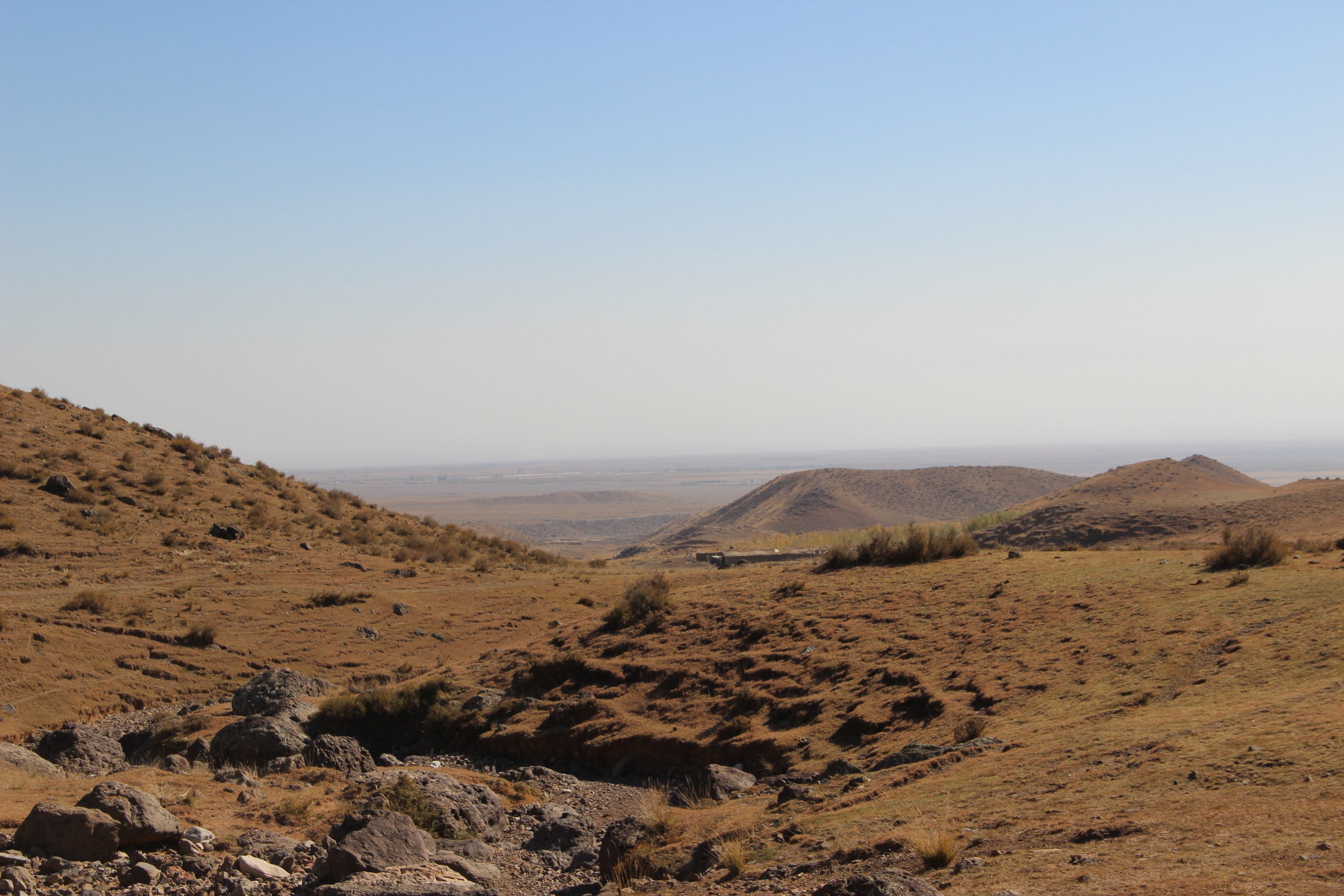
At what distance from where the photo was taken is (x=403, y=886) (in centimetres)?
790

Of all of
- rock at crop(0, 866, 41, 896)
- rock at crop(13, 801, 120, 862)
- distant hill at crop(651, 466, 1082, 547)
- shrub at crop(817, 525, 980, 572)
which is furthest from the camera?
distant hill at crop(651, 466, 1082, 547)

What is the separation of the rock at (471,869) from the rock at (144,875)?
8.79ft

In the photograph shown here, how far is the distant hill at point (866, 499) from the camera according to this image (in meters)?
87.0

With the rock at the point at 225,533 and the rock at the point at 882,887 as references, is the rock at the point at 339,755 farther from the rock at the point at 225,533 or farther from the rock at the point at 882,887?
the rock at the point at 225,533

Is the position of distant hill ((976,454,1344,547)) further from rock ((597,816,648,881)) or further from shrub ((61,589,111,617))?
shrub ((61,589,111,617))

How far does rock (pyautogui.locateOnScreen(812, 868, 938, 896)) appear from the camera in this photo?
20.4 feet

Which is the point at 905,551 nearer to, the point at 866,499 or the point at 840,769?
the point at 840,769

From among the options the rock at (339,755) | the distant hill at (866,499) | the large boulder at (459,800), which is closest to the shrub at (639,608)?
the rock at (339,755)

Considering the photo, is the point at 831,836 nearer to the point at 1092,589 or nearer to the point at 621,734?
the point at 621,734

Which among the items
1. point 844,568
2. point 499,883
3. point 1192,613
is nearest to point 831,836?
point 499,883

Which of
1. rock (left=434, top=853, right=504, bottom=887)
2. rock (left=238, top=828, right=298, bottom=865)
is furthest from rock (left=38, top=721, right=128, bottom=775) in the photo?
rock (left=434, top=853, right=504, bottom=887)

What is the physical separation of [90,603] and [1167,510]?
47.7m

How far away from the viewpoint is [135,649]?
68.8ft

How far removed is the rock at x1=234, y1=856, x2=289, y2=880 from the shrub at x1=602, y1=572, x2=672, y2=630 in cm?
1265
